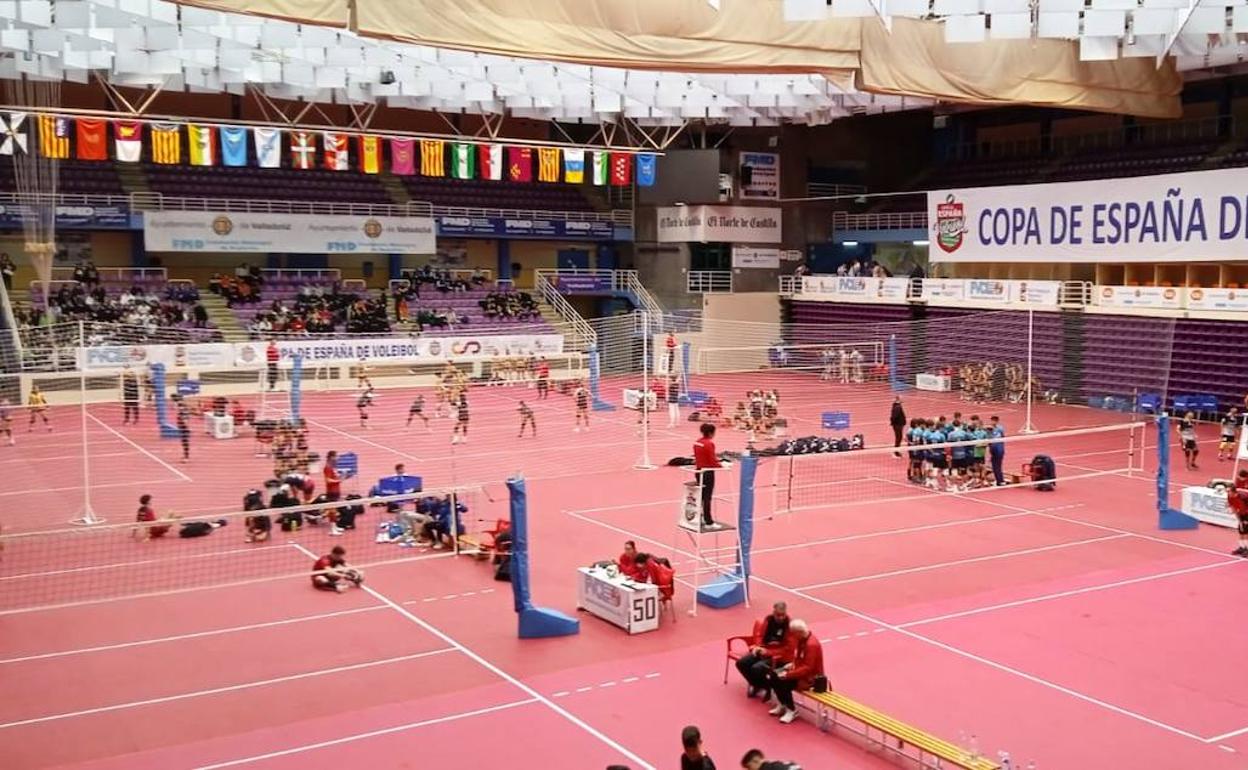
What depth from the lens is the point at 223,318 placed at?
137 feet

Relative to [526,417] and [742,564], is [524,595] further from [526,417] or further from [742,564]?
[526,417]

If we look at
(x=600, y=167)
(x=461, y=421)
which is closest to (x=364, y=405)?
(x=461, y=421)

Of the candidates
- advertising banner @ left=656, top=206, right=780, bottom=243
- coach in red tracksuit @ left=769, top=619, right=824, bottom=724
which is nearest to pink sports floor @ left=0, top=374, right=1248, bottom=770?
coach in red tracksuit @ left=769, top=619, right=824, bottom=724

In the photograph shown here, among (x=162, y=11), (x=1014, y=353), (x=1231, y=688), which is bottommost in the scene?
(x=1231, y=688)

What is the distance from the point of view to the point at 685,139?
162 ft

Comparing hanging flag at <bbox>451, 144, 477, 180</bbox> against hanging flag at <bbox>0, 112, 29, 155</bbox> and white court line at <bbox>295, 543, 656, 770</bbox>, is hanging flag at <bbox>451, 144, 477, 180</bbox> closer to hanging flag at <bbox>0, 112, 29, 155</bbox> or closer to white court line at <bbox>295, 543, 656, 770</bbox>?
hanging flag at <bbox>0, 112, 29, 155</bbox>

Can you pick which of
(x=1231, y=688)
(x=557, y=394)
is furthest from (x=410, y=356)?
(x=1231, y=688)

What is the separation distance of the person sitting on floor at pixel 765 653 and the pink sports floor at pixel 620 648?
239mm

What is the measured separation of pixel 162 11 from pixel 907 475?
56.5ft

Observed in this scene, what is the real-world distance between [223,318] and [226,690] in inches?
1257

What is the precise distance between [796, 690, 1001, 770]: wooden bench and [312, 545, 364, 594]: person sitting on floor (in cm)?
732

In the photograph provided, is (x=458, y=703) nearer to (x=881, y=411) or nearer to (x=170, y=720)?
(x=170, y=720)

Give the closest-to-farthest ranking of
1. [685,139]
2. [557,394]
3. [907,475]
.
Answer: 1. [907,475]
2. [557,394]
3. [685,139]

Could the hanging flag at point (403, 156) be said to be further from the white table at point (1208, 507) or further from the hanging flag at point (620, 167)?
the white table at point (1208, 507)
